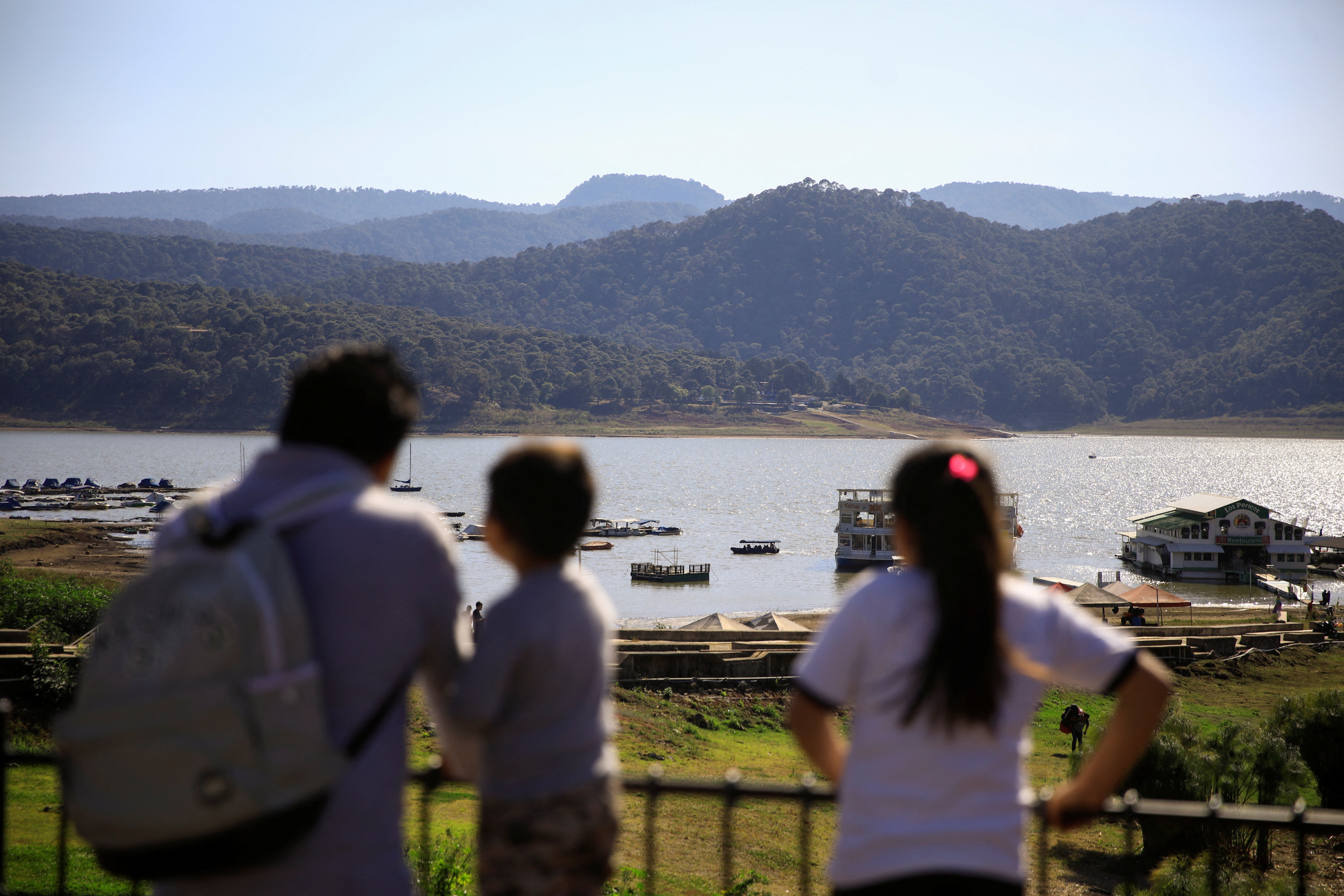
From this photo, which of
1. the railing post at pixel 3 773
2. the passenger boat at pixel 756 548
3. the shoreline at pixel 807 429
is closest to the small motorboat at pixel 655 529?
the passenger boat at pixel 756 548

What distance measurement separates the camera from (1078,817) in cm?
255

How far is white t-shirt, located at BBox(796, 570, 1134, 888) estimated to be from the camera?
2.21 m

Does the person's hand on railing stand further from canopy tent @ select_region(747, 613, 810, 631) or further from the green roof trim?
the green roof trim

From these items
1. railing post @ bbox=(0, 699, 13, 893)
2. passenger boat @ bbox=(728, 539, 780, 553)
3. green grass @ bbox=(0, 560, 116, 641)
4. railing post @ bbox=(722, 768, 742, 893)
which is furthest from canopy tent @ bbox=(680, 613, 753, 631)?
passenger boat @ bbox=(728, 539, 780, 553)

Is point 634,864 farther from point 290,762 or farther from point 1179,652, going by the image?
point 1179,652

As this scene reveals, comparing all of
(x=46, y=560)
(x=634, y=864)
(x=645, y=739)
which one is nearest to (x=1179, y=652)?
(x=645, y=739)

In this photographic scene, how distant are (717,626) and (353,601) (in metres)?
27.3

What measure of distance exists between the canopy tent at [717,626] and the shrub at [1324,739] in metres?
15.6

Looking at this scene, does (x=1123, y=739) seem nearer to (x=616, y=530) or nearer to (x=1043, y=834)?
(x=1043, y=834)

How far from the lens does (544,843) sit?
7.66ft

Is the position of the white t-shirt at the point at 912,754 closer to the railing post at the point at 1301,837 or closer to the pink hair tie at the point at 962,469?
the pink hair tie at the point at 962,469

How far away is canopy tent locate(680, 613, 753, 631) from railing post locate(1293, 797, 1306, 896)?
24.9m

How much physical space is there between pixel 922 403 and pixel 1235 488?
88636 mm

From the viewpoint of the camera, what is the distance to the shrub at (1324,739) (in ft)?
44.1
